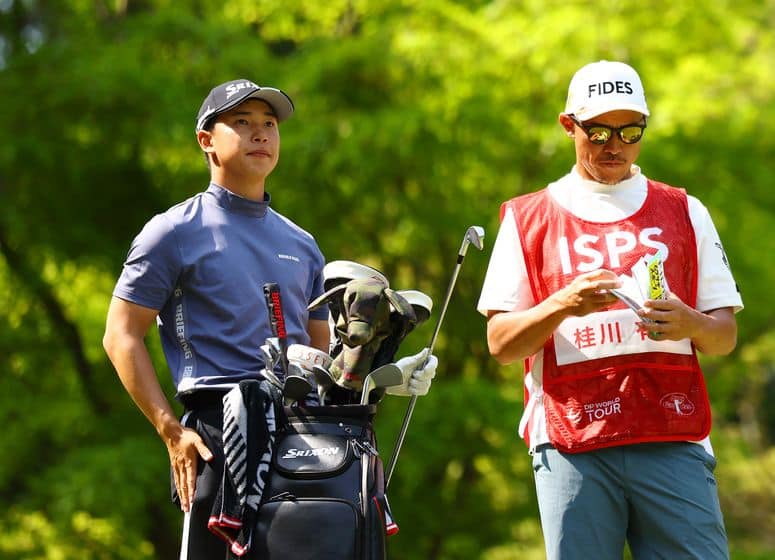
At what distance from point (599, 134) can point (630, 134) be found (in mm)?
78

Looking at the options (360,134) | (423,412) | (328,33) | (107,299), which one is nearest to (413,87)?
(360,134)

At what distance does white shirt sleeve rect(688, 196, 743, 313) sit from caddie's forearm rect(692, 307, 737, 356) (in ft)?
0.08

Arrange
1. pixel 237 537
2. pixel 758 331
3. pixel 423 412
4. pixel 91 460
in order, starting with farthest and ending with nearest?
pixel 758 331 → pixel 423 412 → pixel 91 460 → pixel 237 537

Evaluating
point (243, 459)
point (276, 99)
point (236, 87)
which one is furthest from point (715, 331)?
point (236, 87)

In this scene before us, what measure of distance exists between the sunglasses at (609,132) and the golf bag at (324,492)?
898 mm

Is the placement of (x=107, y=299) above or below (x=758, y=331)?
above

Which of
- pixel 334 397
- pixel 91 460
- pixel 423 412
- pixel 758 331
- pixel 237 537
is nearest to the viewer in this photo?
pixel 237 537

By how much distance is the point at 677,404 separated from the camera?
10.1 ft

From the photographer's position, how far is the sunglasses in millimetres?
3191

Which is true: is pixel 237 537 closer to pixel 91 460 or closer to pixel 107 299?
pixel 91 460

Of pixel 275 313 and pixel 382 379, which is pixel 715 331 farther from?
pixel 275 313

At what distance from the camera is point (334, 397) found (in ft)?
10.3

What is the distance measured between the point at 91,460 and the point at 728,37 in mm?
6899

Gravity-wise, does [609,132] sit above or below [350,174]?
below
